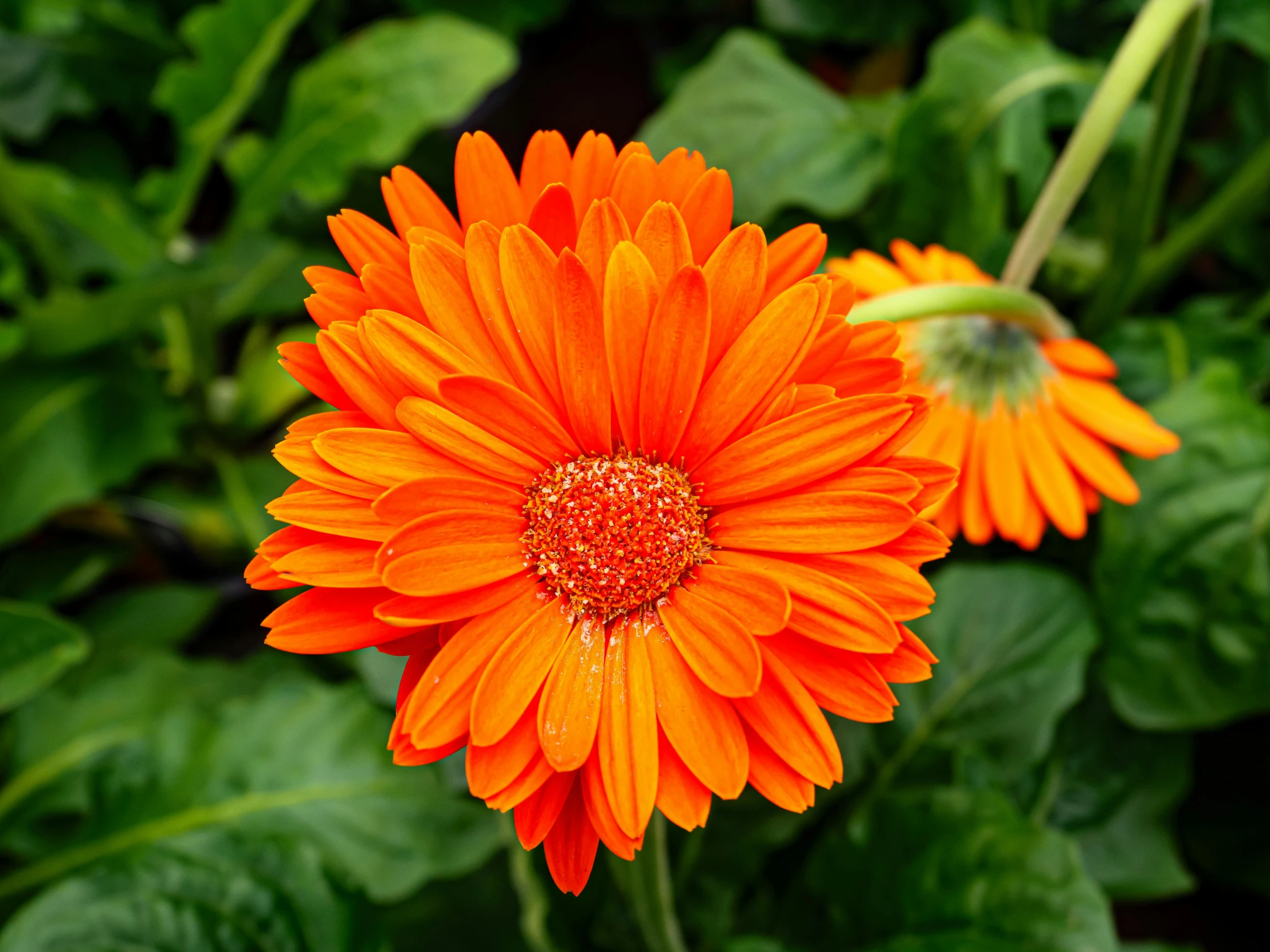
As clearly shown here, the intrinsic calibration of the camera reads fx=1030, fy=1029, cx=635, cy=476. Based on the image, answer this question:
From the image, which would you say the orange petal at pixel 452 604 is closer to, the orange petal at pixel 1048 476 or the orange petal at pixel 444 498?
the orange petal at pixel 444 498

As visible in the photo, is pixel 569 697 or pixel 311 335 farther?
pixel 311 335

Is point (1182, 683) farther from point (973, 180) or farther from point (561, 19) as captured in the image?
point (561, 19)

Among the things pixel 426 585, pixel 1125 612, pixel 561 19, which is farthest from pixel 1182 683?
pixel 561 19

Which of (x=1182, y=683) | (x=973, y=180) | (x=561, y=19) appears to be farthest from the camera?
(x=561, y=19)

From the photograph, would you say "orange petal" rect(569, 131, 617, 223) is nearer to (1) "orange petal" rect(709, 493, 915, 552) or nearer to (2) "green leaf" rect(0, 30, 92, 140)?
(1) "orange petal" rect(709, 493, 915, 552)

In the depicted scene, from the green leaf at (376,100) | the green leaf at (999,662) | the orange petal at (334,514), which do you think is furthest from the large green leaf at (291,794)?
the green leaf at (376,100)

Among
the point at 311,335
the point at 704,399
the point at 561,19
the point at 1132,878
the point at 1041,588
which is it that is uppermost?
the point at 561,19
